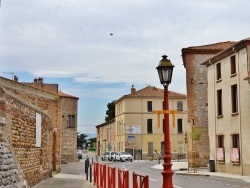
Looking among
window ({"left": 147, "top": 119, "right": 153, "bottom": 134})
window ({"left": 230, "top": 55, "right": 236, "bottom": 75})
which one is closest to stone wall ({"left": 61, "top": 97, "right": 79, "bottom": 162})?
window ({"left": 147, "top": 119, "right": 153, "bottom": 134})

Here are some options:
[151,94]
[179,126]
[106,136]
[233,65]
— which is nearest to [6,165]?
[233,65]

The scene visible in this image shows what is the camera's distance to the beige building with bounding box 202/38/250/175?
97.3ft

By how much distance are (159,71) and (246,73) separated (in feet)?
62.9

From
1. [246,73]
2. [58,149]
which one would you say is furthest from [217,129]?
[58,149]

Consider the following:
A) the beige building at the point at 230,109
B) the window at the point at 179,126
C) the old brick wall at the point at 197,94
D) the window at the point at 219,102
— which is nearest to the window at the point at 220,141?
the beige building at the point at 230,109

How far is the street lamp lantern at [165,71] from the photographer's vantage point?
1162 centimetres

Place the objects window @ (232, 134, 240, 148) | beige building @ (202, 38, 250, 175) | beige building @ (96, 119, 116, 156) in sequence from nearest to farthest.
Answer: beige building @ (202, 38, 250, 175) → window @ (232, 134, 240, 148) → beige building @ (96, 119, 116, 156)

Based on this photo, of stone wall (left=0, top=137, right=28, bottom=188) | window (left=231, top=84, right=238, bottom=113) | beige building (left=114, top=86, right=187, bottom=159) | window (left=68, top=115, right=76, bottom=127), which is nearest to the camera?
stone wall (left=0, top=137, right=28, bottom=188)

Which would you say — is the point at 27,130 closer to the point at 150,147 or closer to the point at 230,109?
the point at 230,109

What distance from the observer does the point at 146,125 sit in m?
75.4

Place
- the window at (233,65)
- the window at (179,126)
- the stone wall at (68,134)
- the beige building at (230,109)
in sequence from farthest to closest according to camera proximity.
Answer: the window at (179,126) → the stone wall at (68,134) → the window at (233,65) → the beige building at (230,109)

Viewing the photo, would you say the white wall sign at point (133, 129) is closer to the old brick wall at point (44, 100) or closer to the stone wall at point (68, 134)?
the stone wall at point (68, 134)

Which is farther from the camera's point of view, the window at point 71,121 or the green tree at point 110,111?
the green tree at point 110,111

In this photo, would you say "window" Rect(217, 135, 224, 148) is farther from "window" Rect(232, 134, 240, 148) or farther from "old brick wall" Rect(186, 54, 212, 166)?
"old brick wall" Rect(186, 54, 212, 166)
